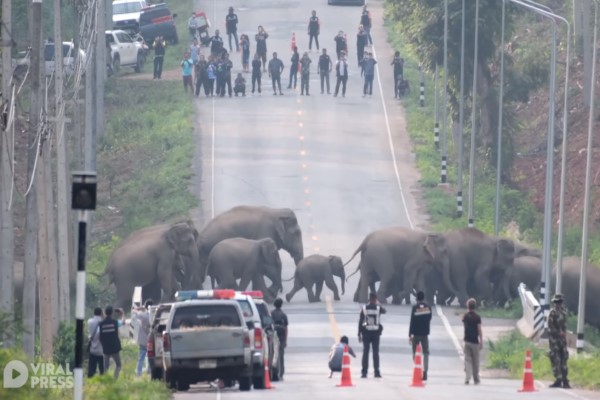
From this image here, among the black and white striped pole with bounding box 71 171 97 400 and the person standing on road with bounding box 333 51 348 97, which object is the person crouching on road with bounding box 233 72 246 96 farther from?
the black and white striped pole with bounding box 71 171 97 400

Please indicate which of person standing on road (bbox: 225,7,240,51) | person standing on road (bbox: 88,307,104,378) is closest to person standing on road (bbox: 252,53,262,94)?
person standing on road (bbox: 225,7,240,51)

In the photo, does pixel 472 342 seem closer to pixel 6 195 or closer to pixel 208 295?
pixel 208 295

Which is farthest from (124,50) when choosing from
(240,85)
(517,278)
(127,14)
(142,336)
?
(142,336)

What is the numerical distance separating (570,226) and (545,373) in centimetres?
2614

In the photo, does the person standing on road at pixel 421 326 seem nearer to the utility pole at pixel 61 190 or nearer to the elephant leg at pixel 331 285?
the utility pole at pixel 61 190

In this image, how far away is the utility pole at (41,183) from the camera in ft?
117

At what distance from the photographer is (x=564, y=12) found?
8606cm

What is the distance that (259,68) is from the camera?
257ft

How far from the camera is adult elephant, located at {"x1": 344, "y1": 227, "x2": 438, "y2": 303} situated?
49.9 metres

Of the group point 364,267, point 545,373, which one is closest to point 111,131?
point 364,267

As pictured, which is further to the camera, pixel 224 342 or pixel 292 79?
pixel 292 79

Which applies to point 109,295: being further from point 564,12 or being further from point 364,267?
point 564,12

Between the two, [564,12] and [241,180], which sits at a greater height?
[564,12]

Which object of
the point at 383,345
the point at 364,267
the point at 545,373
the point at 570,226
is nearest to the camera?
the point at 545,373
